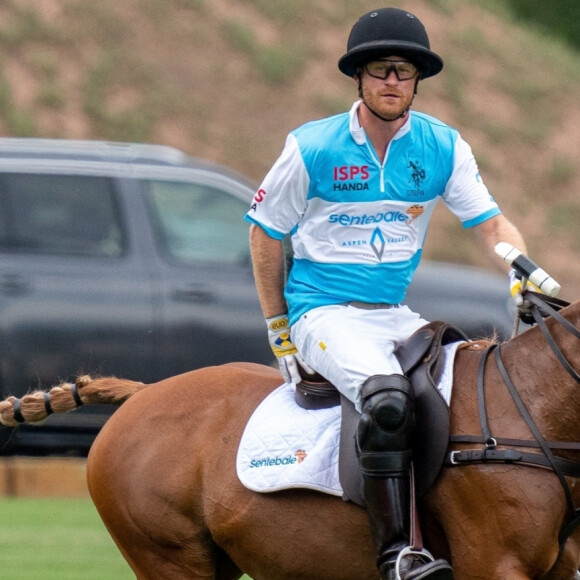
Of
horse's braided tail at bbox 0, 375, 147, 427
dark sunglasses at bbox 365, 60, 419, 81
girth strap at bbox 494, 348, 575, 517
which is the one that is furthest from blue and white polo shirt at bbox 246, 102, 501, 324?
horse's braided tail at bbox 0, 375, 147, 427

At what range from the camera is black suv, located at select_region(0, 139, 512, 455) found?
8898mm

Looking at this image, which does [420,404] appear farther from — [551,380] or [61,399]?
[61,399]

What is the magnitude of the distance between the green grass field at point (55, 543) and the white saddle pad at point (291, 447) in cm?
254

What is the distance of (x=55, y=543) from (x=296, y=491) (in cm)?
350

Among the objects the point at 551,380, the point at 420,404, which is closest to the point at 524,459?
the point at 551,380

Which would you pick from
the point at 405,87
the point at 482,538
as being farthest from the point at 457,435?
the point at 405,87

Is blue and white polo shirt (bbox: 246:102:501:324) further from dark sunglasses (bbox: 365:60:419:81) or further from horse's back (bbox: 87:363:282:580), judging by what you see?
horse's back (bbox: 87:363:282:580)

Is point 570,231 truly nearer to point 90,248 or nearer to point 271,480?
point 90,248

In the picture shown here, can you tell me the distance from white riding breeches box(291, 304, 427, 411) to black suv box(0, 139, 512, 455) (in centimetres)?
409

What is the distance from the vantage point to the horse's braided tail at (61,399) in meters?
5.54

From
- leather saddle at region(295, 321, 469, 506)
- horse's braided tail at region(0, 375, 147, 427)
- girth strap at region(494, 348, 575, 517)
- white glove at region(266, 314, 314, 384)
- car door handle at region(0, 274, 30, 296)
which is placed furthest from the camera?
car door handle at region(0, 274, 30, 296)

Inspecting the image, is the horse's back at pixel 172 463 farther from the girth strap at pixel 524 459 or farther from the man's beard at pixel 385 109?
the man's beard at pixel 385 109

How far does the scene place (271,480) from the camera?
4836 mm

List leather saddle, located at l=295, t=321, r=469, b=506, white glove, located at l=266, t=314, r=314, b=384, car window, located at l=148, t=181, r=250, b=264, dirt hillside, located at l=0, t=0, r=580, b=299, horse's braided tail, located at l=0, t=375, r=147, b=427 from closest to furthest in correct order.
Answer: leather saddle, located at l=295, t=321, r=469, b=506 → white glove, located at l=266, t=314, r=314, b=384 → horse's braided tail, located at l=0, t=375, r=147, b=427 → car window, located at l=148, t=181, r=250, b=264 → dirt hillside, located at l=0, t=0, r=580, b=299
